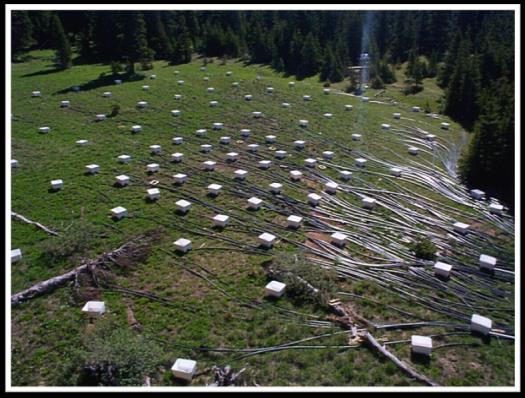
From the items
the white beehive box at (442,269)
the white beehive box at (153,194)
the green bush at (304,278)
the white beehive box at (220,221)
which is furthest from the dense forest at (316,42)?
the white beehive box at (153,194)

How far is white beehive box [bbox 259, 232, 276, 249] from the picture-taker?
13039 millimetres

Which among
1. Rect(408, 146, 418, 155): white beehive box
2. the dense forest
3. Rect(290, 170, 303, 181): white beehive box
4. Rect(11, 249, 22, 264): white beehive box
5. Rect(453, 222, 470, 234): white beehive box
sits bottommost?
Rect(453, 222, 470, 234): white beehive box

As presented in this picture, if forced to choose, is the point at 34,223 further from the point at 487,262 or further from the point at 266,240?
the point at 487,262

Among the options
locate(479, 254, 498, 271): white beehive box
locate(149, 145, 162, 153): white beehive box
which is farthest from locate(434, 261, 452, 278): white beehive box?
locate(149, 145, 162, 153): white beehive box

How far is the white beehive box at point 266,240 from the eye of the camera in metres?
13.0

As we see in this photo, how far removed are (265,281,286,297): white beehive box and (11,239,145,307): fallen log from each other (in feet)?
15.4

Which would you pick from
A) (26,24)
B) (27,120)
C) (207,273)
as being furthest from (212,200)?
(26,24)

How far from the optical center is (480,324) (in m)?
9.90

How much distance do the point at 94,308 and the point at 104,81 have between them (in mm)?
26258

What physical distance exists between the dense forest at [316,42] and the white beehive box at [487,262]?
947 centimetres

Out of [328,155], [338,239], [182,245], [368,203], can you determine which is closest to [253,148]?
[328,155]

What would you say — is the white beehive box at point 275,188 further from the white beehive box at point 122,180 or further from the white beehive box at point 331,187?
the white beehive box at point 122,180

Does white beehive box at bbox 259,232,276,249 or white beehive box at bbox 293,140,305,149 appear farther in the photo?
white beehive box at bbox 293,140,305,149

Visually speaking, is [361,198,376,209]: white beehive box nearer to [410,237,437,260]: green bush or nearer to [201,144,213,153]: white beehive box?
[410,237,437,260]: green bush
